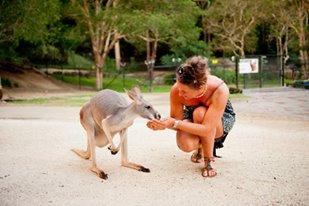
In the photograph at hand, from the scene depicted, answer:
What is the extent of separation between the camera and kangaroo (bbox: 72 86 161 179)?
3143 millimetres

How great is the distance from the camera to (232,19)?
26906mm

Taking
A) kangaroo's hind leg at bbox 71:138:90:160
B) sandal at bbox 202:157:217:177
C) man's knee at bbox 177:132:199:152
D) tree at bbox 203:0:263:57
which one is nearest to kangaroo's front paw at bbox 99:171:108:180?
kangaroo's hind leg at bbox 71:138:90:160

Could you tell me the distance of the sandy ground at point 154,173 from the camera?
272 centimetres

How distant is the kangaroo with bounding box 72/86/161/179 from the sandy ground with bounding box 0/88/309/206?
0.69ft

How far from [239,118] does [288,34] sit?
23.1 m

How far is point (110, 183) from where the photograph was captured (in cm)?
309

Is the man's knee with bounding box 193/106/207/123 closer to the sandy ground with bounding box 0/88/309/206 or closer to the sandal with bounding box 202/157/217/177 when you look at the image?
the sandal with bounding box 202/157/217/177

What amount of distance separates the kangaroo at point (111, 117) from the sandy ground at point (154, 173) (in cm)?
21

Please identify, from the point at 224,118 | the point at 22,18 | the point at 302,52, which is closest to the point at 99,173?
the point at 224,118

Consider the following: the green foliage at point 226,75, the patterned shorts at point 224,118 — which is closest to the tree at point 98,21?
the green foliage at point 226,75

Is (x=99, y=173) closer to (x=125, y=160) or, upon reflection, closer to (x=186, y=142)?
(x=125, y=160)

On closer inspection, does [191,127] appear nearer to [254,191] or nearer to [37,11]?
[254,191]

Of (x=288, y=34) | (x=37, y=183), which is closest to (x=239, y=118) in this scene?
(x=37, y=183)

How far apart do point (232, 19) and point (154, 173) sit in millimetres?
25113
